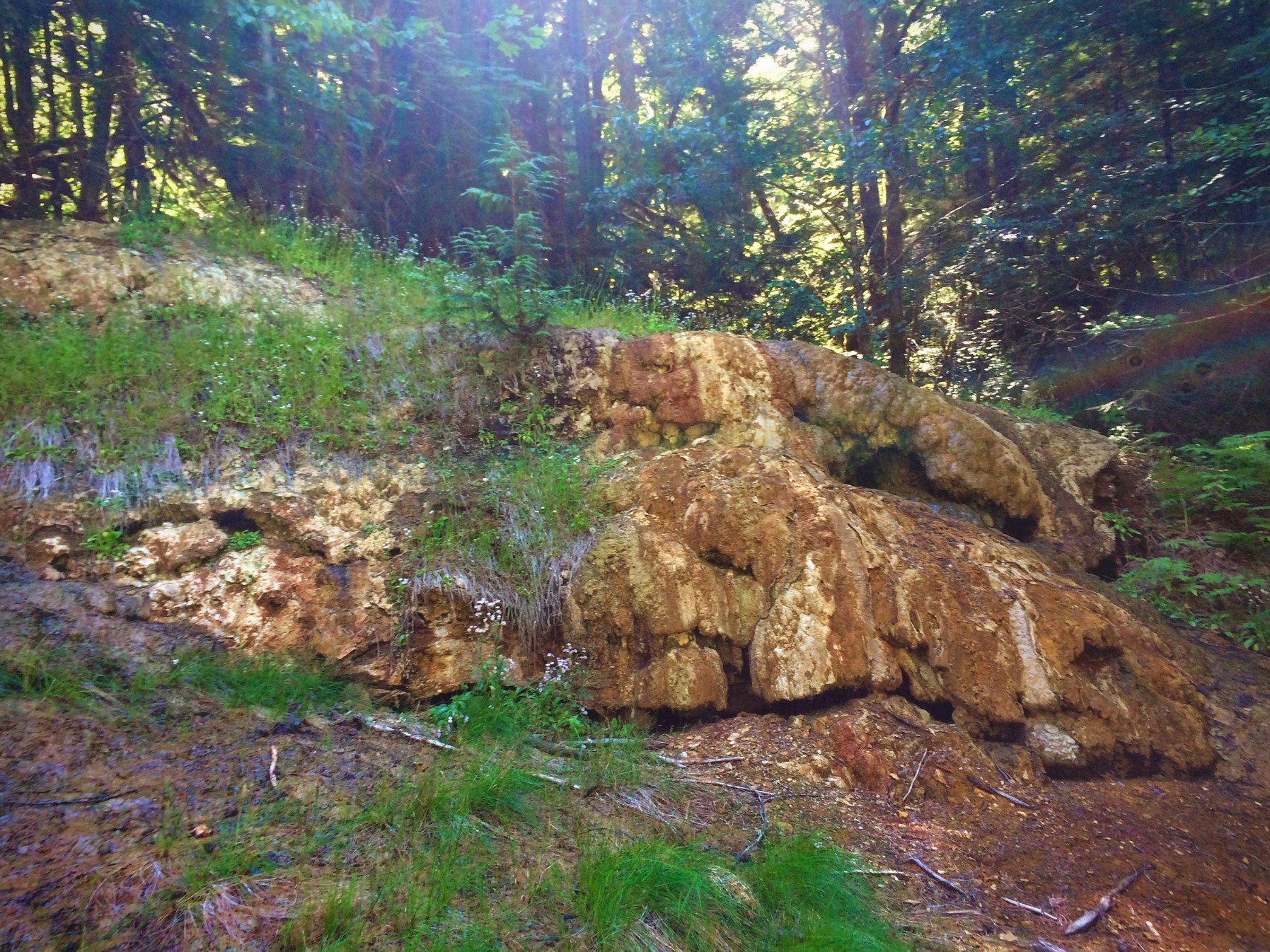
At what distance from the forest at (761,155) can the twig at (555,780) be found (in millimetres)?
4144

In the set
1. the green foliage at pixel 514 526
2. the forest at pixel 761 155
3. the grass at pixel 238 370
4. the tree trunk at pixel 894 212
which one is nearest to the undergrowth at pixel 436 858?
the green foliage at pixel 514 526

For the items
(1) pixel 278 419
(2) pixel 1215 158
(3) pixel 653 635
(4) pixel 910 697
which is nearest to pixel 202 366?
(1) pixel 278 419

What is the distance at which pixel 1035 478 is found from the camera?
236 inches

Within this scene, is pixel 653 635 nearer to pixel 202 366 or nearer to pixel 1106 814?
pixel 1106 814

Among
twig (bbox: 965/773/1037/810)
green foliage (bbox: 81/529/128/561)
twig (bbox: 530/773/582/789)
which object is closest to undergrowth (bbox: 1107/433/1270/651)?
twig (bbox: 965/773/1037/810)

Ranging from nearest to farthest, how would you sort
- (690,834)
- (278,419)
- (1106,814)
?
1. (690,834)
2. (1106,814)
3. (278,419)

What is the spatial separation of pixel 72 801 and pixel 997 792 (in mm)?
4188

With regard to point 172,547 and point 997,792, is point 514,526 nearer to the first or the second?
point 172,547

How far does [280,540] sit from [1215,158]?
8897 mm

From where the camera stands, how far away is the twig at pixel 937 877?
10.1 feet

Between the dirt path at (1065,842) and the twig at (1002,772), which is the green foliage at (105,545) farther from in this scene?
the twig at (1002,772)

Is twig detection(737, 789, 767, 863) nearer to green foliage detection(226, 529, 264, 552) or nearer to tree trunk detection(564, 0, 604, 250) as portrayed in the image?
green foliage detection(226, 529, 264, 552)

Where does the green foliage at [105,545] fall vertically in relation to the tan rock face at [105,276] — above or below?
below

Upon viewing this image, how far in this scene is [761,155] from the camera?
9109 mm
